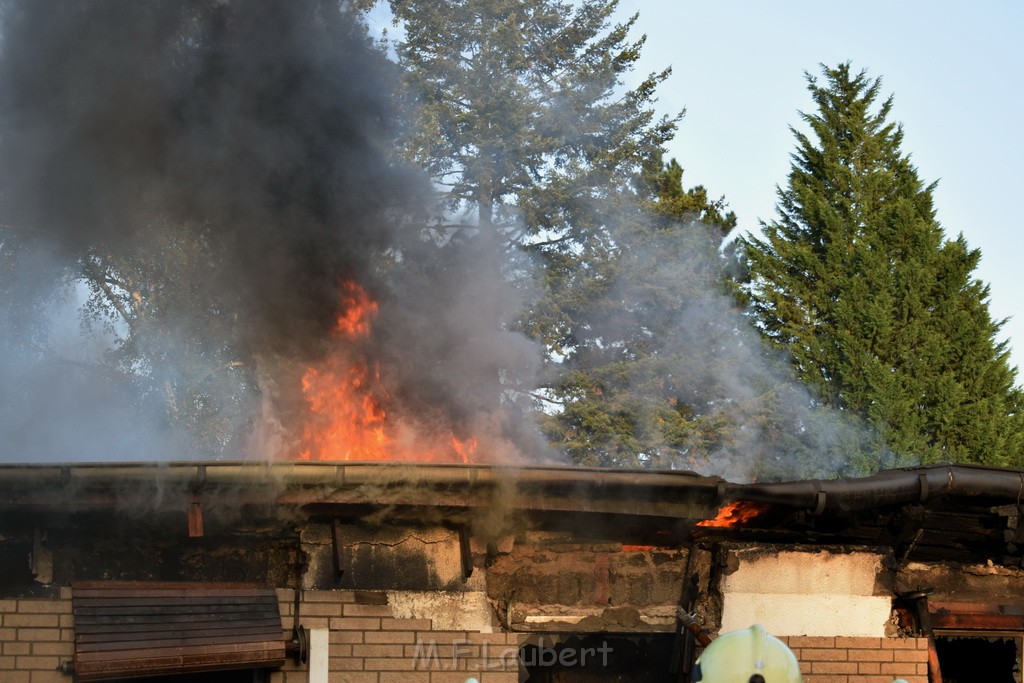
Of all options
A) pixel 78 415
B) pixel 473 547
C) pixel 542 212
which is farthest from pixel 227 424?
pixel 473 547

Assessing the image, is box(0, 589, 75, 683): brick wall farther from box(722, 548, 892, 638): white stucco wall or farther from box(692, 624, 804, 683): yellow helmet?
box(722, 548, 892, 638): white stucco wall

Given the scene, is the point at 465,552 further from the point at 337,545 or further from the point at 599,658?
the point at 599,658

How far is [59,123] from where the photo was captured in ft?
39.8

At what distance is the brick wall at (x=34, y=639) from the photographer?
7168mm

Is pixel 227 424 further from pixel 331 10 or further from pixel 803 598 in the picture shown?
pixel 803 598

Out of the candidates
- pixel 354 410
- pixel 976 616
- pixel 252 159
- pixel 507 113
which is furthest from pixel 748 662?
pixel 507 113

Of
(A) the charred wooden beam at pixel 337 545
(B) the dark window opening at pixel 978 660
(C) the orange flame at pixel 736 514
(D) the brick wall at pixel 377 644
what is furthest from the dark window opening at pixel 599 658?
(B) the dark window opening at pixel 978 660

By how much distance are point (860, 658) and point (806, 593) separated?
0.61 metres

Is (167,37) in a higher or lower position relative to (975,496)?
higher

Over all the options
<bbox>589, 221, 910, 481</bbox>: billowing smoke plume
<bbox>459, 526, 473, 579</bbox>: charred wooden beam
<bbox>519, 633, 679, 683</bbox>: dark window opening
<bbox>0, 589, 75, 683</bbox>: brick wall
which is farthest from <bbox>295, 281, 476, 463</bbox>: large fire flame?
<bbox>589, 221, 910, 481</bbox>: billowing smoke plume

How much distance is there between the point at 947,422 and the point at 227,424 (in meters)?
13.6

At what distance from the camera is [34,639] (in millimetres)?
7203

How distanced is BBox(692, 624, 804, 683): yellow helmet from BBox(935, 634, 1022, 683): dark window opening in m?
5.66

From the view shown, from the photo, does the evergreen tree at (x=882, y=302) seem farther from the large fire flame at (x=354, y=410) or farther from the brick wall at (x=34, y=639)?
the brick wall at (x=34, y=639)
